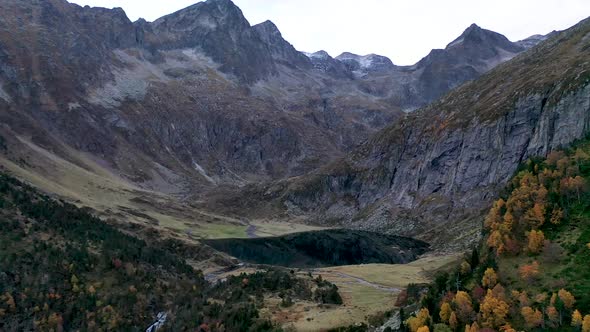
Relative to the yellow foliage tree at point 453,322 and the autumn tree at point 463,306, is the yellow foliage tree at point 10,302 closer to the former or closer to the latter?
the yellow foliage tree at point 453,322

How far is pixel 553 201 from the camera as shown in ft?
235

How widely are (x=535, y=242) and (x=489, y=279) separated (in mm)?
8415

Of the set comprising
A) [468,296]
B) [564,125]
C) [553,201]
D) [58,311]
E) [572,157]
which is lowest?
[58,311]

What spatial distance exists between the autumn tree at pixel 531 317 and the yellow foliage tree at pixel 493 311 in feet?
6.68

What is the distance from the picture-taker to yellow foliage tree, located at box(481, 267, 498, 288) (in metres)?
60.5

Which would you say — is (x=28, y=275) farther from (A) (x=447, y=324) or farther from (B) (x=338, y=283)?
(A) (x=447, y=324)

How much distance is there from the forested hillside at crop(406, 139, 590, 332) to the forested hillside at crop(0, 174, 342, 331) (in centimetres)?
2191

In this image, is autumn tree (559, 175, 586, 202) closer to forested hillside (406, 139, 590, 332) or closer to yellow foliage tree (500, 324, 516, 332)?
forested hillside (406, 139, 590, 332)

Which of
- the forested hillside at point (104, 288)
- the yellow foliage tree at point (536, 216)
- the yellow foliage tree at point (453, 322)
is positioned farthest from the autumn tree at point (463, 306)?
the forested hillside at point (104, 288)

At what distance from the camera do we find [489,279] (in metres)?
60.9

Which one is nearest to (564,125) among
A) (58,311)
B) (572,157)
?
(572,157)

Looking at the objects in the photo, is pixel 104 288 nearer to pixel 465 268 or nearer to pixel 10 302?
pixel 10 302

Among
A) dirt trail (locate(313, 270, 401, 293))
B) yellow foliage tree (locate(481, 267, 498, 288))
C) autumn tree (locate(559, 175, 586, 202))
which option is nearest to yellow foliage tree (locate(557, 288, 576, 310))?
yellow foliage tree (locate(481, 267, 498, 288))

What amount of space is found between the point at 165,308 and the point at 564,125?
13663 cm
